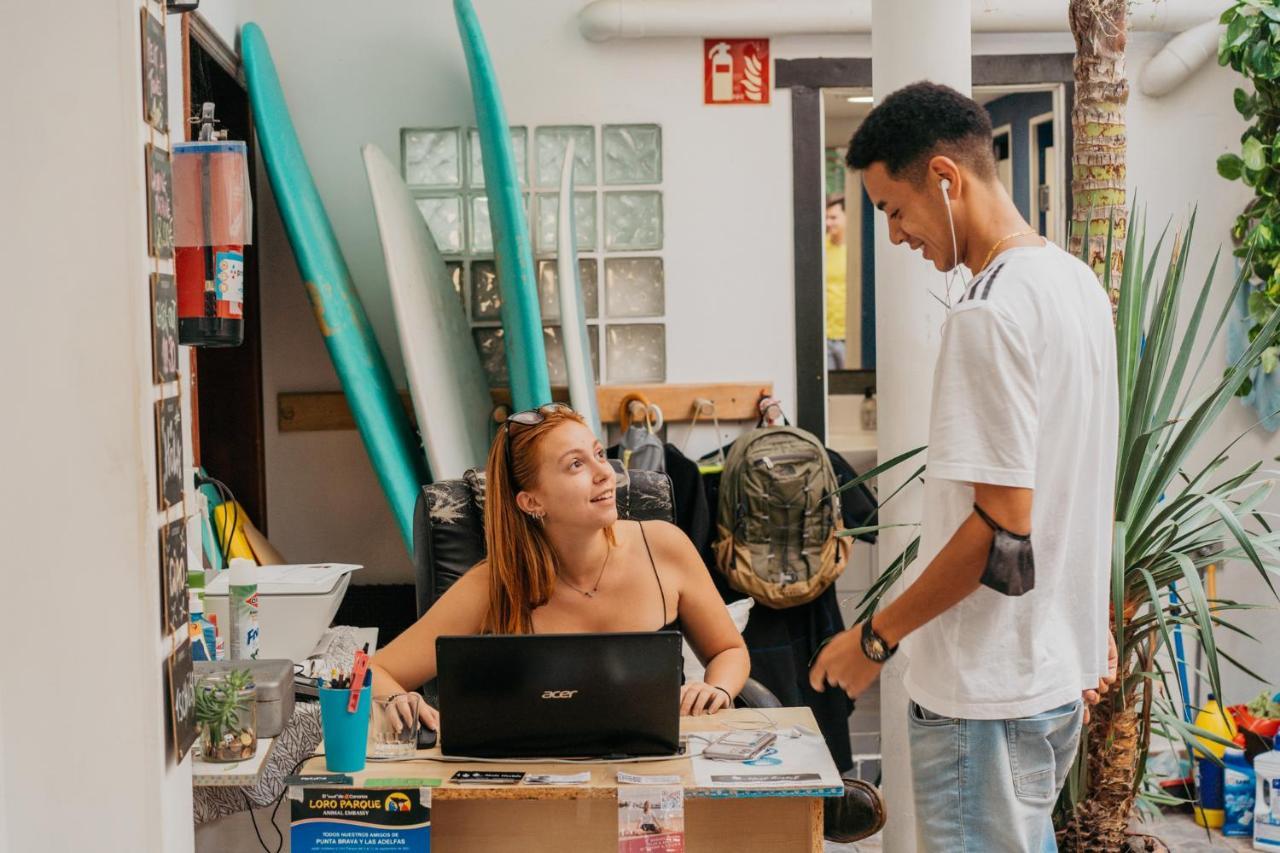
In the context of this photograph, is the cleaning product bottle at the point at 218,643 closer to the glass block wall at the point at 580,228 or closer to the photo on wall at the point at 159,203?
the photo on wall at the point at 159,203

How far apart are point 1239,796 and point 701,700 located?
2089mm

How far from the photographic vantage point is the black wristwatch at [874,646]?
5.57 ft

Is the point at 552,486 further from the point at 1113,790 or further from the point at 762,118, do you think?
the point at 762,118

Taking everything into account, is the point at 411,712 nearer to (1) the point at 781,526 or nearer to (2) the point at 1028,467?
(2) the point at 1028,467

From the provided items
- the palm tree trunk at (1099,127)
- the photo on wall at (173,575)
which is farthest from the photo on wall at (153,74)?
the palm tree trunk at (1099,127)

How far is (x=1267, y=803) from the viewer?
11.7 ft

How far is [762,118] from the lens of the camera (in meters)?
4.40

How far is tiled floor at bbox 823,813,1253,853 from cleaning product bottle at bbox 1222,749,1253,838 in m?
0.03

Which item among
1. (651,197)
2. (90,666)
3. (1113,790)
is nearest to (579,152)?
(651,197)

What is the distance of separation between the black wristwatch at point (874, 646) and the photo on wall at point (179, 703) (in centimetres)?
90

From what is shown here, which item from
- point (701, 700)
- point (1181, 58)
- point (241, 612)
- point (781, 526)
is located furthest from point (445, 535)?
point (1181, 58)

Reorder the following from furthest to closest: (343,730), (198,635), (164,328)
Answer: (198,635) < (343,730) < (164,328)

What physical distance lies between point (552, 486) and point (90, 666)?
3.14ft

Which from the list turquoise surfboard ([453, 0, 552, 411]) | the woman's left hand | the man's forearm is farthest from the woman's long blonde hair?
turquoise surfboard ([453, 0, 552, 411])
